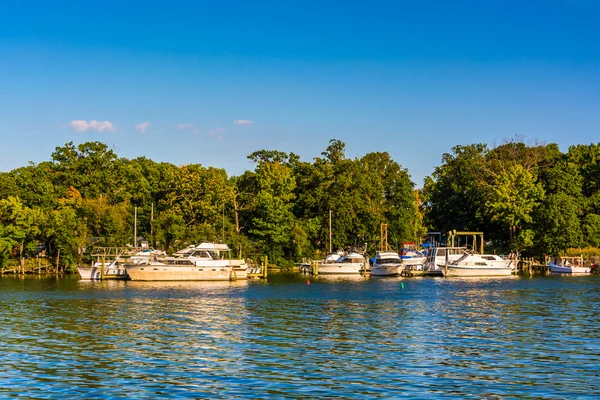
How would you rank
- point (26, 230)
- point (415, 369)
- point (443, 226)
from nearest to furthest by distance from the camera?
point (415, 369) < point (26, 230) < point (443, 226)

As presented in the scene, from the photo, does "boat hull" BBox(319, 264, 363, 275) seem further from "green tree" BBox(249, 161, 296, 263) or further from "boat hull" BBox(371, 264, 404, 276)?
"green tree" BBox(249, 161, 296, 263)

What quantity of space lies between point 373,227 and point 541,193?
27.1m

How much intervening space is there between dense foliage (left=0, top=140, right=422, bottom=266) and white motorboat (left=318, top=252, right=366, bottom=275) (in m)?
11.1

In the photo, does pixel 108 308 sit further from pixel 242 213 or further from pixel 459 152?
pixel 459 152

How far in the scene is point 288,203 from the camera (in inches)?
4702

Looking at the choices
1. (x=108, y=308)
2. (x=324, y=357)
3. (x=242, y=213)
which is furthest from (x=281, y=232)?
(x=324, y=357)

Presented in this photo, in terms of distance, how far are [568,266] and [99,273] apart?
62.0 m

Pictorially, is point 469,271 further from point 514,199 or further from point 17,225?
point 17,225

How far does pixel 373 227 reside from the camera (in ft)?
398

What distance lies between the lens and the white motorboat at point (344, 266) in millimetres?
102438

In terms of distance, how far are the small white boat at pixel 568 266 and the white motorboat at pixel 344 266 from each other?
26.7 metres

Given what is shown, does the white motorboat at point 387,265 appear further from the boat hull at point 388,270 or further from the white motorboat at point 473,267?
the white motorboat at point 473,267

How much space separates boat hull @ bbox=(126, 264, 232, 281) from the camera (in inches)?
3194

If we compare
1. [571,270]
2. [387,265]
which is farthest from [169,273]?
[571,270]
